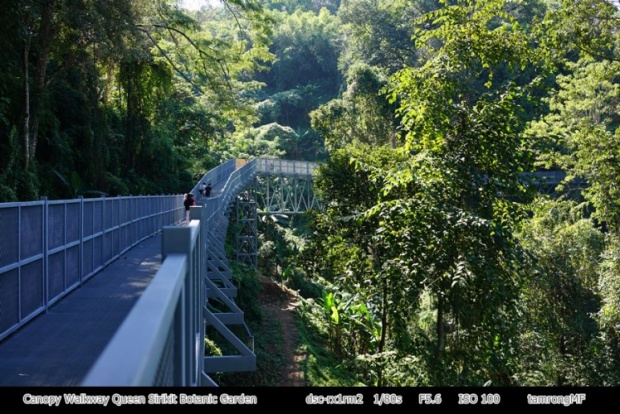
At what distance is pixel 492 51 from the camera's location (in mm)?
8492

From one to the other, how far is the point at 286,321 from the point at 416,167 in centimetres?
2059

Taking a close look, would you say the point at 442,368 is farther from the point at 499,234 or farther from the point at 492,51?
the point at 492,51

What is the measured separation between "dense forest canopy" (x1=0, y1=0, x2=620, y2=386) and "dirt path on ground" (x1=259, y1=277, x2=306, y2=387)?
39.8 inches

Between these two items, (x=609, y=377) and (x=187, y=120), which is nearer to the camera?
(x=609, y=377)

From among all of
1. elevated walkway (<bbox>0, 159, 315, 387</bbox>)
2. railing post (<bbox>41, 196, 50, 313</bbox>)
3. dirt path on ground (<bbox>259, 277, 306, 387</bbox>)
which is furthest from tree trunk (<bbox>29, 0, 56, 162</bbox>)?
railing post (<bbox>41, 196, 50, 313</bbox>)

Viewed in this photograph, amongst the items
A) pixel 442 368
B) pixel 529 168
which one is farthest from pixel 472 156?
pixel 442 368

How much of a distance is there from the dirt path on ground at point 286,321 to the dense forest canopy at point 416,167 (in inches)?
39.8

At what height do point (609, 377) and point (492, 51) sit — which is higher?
point (492, 51)

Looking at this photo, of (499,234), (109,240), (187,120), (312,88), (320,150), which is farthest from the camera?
(312,88)

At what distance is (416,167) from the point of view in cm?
785

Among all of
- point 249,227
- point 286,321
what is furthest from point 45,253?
point 249,227

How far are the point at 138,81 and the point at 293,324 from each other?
1428cm

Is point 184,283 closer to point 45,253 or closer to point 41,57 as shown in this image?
point 45,253
